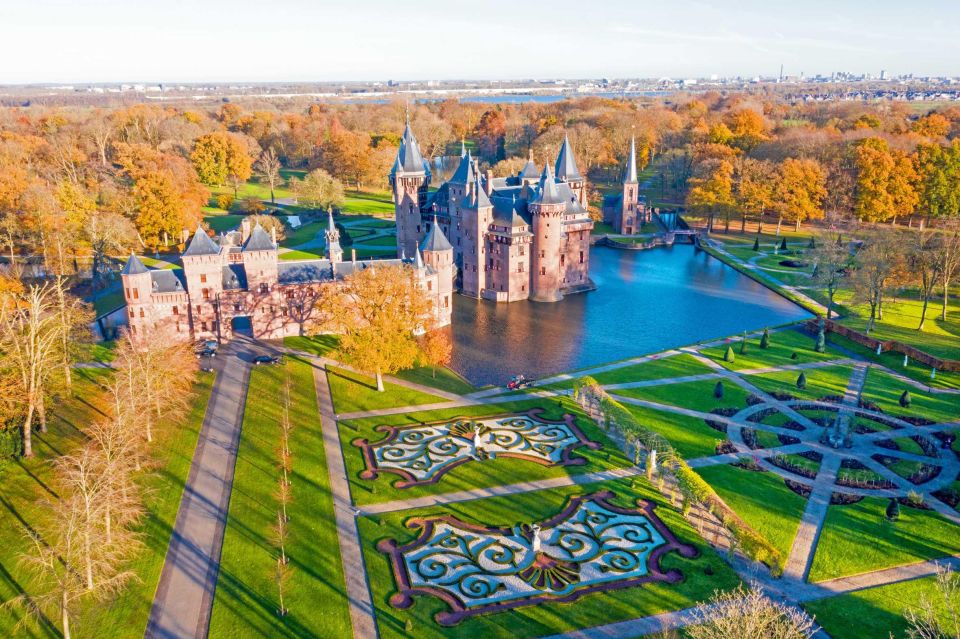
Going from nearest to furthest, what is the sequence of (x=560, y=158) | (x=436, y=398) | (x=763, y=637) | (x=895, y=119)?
(x=763, y=637), (x=436, y=398), (x=560, y=158), (x=895, y=119)

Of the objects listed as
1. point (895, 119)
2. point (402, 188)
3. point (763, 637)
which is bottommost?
point (763, 637)

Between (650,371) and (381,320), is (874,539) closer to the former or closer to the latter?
(650,371)

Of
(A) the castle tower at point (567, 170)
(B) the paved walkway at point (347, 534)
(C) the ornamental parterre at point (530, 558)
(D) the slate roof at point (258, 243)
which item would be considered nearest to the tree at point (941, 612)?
(C) the ornamental parterre at point (530, 558)

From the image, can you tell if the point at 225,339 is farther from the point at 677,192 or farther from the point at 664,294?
the point at 677,192

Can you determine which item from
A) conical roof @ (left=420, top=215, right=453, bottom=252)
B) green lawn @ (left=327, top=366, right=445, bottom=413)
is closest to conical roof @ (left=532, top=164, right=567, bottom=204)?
conical roof @ (left=420, top=215, right=453, bottom=252)

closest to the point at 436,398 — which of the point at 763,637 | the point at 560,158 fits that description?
the point at 763,637

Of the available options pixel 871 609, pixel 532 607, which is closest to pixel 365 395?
pixel 532 607

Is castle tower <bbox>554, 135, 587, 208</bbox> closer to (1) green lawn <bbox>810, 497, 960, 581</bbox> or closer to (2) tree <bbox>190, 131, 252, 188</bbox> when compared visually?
(1) green lawn <bbox>810, 497, 960, 581</bbox>
